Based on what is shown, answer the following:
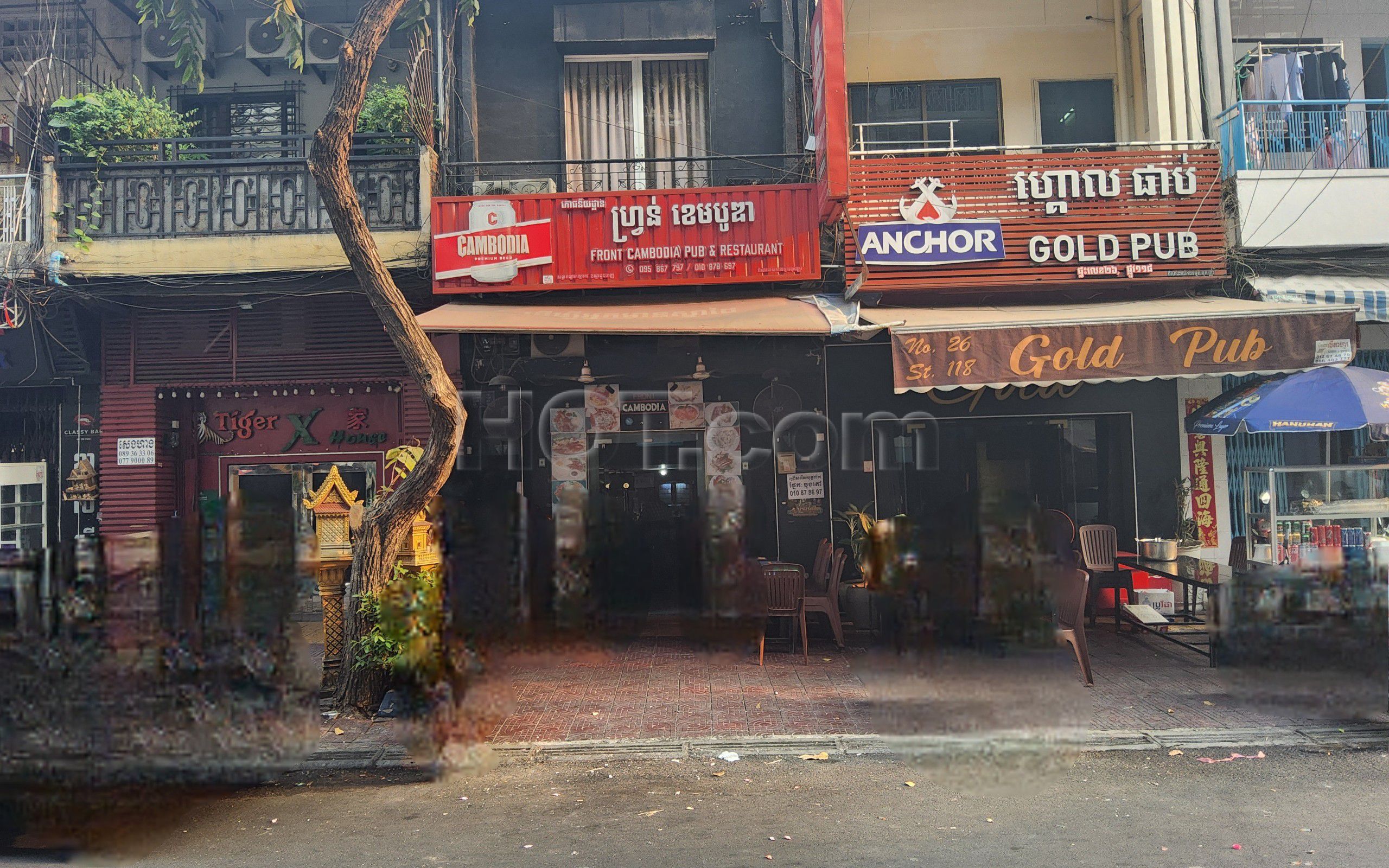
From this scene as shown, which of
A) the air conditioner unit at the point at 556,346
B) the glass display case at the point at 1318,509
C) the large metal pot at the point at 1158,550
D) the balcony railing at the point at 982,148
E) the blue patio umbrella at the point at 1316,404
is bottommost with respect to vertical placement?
the large metal pot at the point at 1158,550

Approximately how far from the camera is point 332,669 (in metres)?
7.79

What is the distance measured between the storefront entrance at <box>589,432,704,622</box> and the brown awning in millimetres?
3820

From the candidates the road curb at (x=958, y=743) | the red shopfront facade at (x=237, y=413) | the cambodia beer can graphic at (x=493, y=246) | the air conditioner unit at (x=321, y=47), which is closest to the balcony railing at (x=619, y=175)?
the cambodia beer can graphic at (x=493, y=246)

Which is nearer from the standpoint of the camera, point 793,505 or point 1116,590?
point 1116,590

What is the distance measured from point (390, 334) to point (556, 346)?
9.31 feet

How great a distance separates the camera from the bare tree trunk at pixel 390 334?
691 centimetres

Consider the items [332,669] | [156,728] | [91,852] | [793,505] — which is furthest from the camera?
[793,505]

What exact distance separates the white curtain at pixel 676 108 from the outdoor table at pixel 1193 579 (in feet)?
21.8

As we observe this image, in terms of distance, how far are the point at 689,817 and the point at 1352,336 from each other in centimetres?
734

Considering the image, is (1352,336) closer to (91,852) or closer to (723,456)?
(723,456)

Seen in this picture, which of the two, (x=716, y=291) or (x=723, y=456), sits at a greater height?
(x=716, y=291)

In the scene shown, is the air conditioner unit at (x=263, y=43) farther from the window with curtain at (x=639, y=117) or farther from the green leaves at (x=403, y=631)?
the green leaves at (x=403, y=631)

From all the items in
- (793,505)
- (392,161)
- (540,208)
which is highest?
(392,161)

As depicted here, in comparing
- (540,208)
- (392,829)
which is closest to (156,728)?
(392,829)
